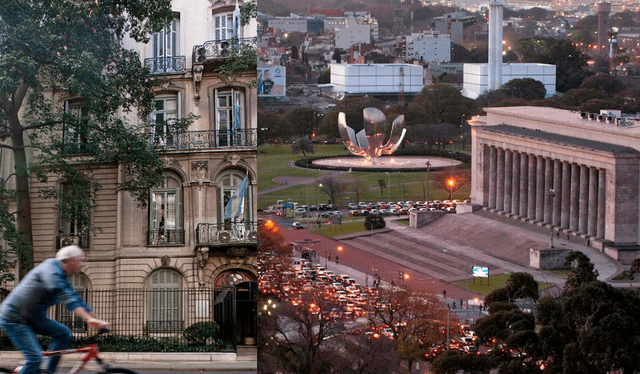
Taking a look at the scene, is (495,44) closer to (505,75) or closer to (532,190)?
(505,75)

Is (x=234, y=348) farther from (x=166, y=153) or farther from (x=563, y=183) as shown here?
(x=563, y=183)

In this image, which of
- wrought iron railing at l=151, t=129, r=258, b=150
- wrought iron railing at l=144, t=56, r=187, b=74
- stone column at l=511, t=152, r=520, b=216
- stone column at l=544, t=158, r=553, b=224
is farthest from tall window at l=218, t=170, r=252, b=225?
stone column at l=544, t=158, r=553, b=224

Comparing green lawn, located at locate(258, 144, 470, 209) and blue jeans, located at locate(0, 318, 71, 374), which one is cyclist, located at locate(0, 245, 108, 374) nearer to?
blue jeans, located at locate(0, 318, 71, 374)

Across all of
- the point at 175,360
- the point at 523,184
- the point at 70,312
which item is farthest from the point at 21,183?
the point at 523,184

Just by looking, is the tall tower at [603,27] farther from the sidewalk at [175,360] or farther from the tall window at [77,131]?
the tall window at [77,131]

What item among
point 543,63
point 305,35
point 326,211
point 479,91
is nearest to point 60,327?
point 326,211

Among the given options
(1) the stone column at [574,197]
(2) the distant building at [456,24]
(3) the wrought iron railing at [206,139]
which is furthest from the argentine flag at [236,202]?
(1) the stone column at [574,197]
